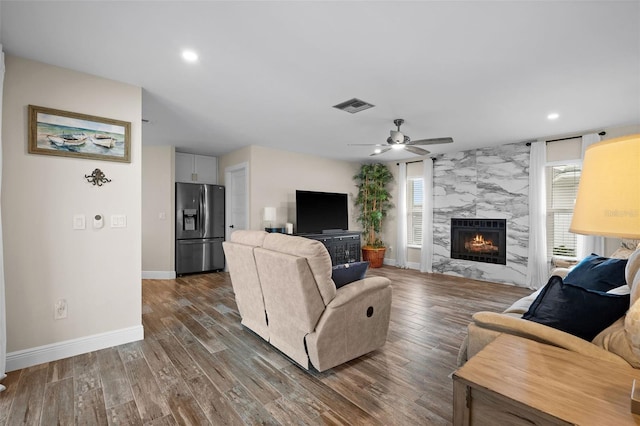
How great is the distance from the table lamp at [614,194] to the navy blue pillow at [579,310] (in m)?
0.81

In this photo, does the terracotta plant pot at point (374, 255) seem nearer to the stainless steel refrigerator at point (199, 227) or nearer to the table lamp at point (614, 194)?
the stainless steel refrigerator at point (199, 227)

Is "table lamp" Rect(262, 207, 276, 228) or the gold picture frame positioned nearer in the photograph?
the gold picture frame

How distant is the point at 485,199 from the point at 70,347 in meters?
6.37

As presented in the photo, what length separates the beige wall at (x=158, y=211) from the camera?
221 inches

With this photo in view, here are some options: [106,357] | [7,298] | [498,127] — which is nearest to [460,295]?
[498,127]

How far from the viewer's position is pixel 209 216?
239 inches

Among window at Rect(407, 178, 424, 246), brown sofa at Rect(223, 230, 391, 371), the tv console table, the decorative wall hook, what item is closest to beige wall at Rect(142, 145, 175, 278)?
the tv console table

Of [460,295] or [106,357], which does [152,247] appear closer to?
[106,357]

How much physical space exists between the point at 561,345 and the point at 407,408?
1.00m

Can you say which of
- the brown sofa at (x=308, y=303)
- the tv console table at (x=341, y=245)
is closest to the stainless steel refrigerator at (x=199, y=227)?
the tv console table at (x=341, y=245)

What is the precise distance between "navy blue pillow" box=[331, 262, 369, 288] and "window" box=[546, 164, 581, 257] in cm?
424

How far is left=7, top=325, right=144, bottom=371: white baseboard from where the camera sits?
7.78ft

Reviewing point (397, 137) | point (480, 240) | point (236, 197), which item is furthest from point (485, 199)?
point (236, 197)

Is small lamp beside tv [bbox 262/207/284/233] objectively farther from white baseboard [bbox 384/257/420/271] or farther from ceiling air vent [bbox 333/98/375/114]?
white baseboard [bbox 384/257/420/271]
